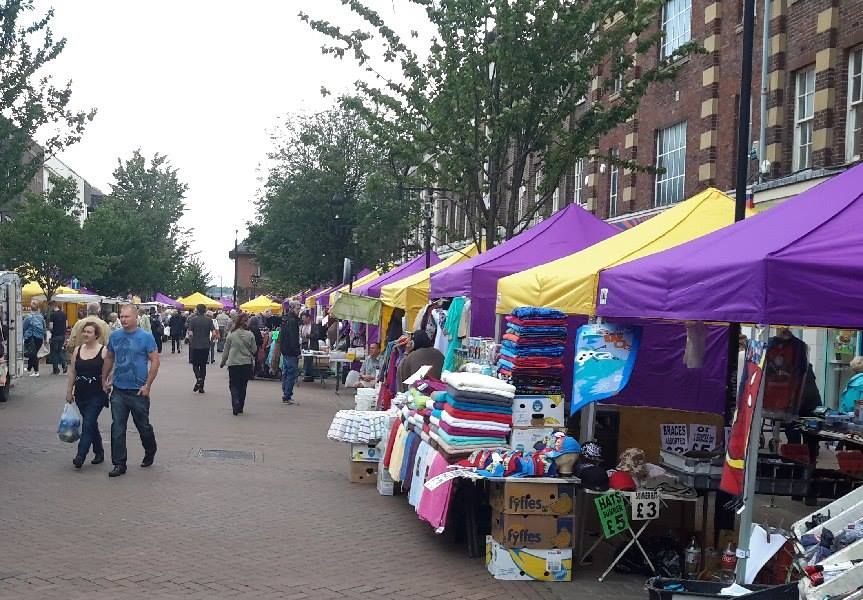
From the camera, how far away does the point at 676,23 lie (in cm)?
2439

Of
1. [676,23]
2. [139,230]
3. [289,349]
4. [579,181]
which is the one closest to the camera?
[289,349]

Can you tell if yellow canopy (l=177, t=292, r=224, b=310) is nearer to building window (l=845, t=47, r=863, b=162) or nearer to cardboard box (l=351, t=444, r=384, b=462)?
building window (l=845, t=47, r=863, b=162)

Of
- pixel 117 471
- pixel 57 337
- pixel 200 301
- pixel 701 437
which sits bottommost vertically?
pixel 117 471

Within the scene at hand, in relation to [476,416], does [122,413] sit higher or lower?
lower

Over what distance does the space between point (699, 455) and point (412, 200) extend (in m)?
26.4

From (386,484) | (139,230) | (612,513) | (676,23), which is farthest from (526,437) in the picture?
(139,230)

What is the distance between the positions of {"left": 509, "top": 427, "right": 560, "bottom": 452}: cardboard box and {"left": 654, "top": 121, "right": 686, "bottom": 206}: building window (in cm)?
1581

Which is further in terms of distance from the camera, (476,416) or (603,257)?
(603,257)

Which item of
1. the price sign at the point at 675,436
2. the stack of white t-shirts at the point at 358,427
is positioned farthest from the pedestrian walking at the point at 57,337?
the price sign at the point at 675,436

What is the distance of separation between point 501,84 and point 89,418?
9996 mm

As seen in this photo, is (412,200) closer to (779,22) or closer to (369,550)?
(779,22)

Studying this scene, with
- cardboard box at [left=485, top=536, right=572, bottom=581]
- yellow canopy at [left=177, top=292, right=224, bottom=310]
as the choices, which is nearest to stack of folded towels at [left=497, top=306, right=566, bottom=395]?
cardboard box at [left=485, top=536, right=572, bottom=581]

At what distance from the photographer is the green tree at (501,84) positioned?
18.2 metres

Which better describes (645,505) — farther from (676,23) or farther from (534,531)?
(676,23)
